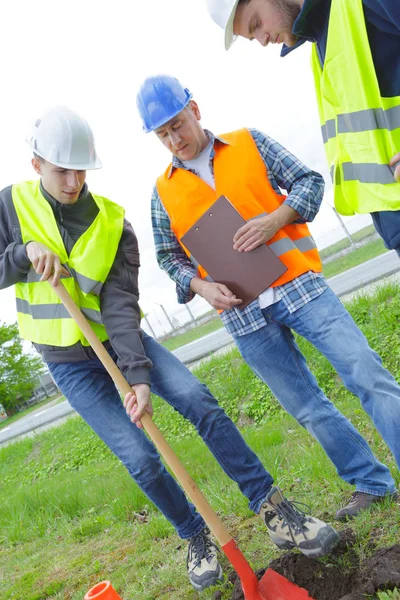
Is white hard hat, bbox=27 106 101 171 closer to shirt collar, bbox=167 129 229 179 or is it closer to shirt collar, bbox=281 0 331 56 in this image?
shirt collar, bbox=167 129 229 179

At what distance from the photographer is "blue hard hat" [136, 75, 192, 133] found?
284 cm

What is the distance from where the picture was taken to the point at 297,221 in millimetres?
2932

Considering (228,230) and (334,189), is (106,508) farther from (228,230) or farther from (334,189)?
(334,189)

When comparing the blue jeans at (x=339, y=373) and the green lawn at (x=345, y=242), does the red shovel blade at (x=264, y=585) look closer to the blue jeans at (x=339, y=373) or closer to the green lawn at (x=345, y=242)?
the blue jeans at (x=339, y=373)

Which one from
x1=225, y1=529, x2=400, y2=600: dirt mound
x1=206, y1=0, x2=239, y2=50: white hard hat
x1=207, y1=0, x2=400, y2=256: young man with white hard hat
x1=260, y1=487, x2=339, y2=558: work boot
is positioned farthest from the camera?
x1=260, y1=487, x2=339, y2=558: work boot

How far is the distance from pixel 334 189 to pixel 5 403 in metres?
39.2

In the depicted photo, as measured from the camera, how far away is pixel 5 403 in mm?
38125

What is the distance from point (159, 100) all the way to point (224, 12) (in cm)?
67

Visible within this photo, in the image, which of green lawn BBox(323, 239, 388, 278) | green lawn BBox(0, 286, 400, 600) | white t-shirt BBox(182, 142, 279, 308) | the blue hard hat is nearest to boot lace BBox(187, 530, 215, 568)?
green lawn BBox(0, 286, 400, 600)

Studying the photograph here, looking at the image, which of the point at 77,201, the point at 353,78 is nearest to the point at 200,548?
the point at 77,201

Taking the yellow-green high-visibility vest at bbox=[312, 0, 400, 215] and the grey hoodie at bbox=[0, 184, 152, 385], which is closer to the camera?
the yellow-green high-visibility vest at bbox=[312, 0, 400, 215]

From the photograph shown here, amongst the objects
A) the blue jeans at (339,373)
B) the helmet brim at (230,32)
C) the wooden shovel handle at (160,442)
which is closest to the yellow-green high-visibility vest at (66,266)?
the wooden shovel handle at (160,442)

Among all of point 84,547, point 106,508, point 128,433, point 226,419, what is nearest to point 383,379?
point 226,419

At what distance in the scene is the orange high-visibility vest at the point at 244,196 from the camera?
2838mm
